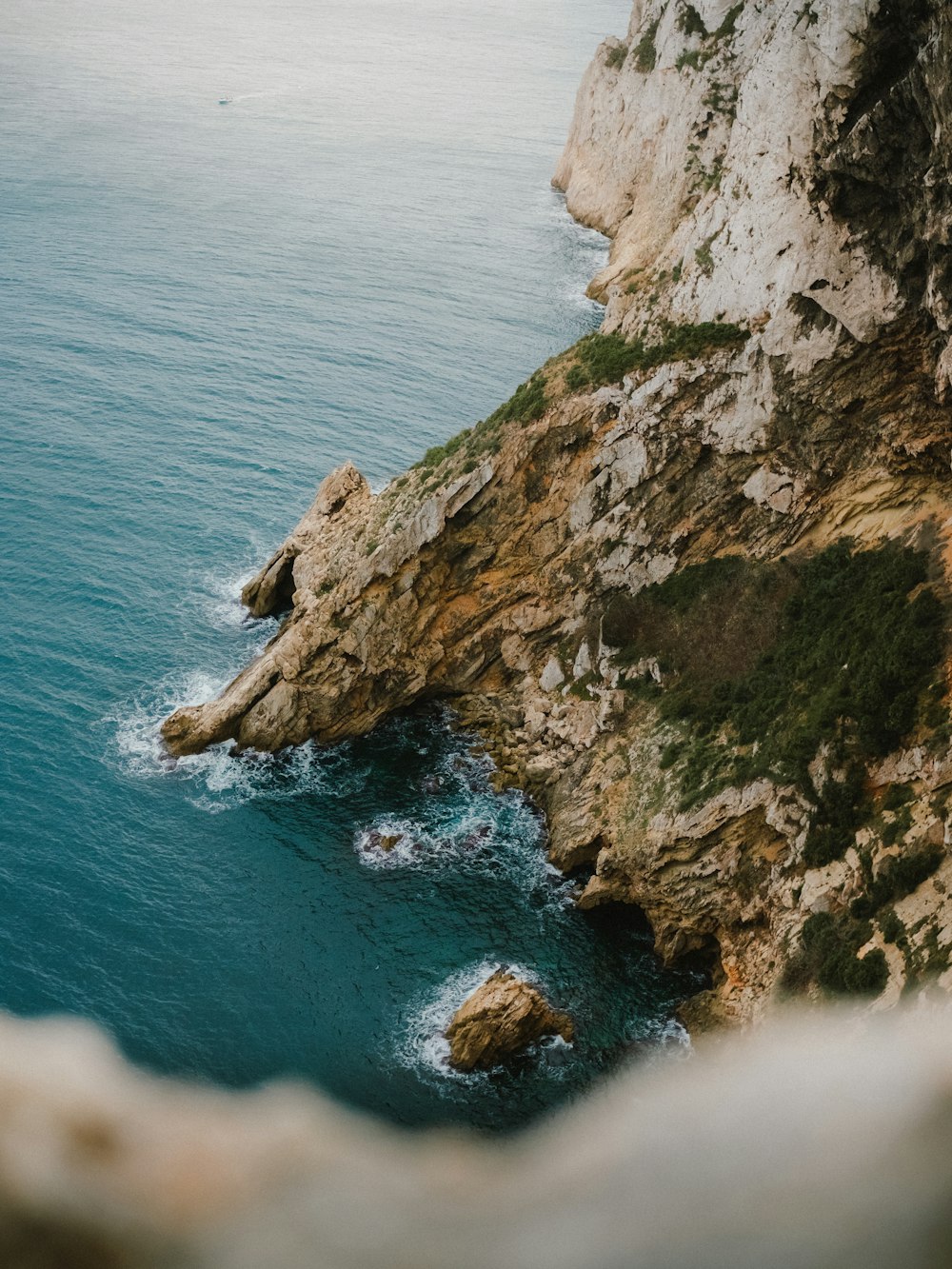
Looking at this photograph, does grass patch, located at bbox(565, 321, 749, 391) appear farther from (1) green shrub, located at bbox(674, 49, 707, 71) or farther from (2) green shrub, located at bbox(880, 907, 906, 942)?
(1) green shrub, located at bbox(674, 49, 707, 71)

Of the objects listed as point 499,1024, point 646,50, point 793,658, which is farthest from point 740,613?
point 646,50

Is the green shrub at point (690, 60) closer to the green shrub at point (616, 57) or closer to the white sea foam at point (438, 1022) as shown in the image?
the green shrub at point (616, 57)

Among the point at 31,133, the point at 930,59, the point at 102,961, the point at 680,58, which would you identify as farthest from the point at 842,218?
the point at 31,133

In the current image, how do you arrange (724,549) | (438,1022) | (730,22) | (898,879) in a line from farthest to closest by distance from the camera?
(730,22), (724,549), (438,1022), (898,879)

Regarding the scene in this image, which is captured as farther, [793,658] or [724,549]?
[724,549]

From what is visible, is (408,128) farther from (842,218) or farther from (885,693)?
(885,693)

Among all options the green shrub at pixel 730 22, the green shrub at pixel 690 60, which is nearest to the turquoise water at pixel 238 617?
the green shrub at pixel 690 60

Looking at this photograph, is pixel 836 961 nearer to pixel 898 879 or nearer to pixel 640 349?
pixel 898 879
